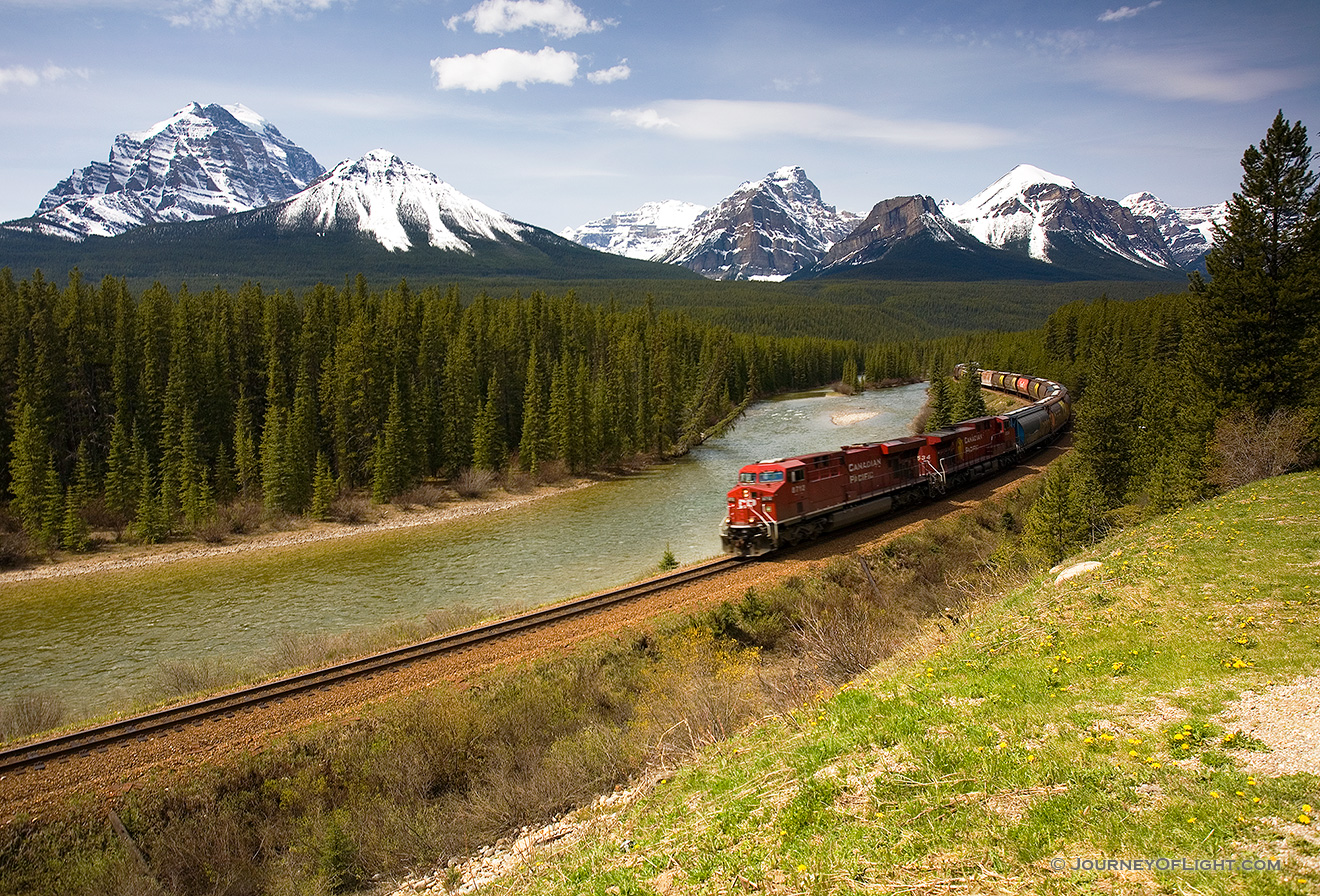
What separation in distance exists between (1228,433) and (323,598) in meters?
42.3

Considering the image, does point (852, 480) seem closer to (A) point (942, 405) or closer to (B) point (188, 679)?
(B) point (188, 679)

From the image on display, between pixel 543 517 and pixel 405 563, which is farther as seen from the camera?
pixel 543 517

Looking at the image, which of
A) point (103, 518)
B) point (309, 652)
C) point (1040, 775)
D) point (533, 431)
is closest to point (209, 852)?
point (309, 652)

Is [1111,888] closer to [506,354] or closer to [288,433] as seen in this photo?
[288,433]

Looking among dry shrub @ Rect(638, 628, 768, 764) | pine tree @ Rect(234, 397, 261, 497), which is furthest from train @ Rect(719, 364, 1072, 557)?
pine tree @ Rect(234, 397, 261, 497)

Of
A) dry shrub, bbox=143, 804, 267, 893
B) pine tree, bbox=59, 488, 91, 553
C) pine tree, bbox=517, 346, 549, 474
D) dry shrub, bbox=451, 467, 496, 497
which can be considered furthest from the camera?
pine tree, bbox=517, 346, 549, 474

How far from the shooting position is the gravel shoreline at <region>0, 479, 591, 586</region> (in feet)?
134

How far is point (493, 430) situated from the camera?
65312mm

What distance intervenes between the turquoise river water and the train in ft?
25.5

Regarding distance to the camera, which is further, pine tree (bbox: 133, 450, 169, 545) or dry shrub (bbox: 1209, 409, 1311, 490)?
pine tree (bbox: 133, 450, 169, 545)

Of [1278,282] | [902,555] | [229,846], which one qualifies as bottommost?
[229,846]

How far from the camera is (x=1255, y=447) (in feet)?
86.6

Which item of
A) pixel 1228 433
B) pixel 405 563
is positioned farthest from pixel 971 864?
pixel 405 563

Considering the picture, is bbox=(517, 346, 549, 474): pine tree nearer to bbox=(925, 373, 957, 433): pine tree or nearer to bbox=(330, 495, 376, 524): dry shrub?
bbox=(330, 495, 376, 524): dry shrub
